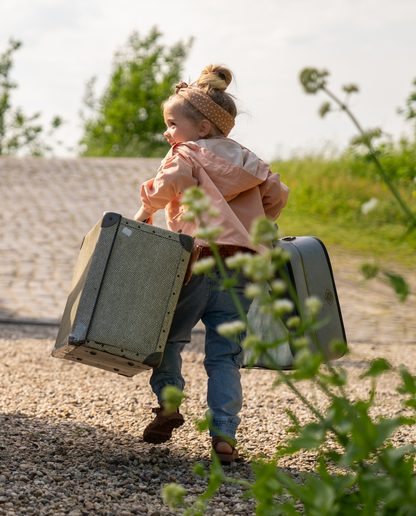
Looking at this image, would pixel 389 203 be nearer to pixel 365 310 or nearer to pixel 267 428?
pixel 365 310

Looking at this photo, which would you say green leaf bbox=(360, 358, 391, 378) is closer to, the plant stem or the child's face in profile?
the plant stem

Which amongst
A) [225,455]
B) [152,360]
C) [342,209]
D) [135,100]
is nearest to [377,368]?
[152,360]

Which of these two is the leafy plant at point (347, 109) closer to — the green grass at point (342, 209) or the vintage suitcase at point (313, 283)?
the vintage suitcase at point (313, 283)

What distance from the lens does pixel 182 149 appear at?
2.49 metres

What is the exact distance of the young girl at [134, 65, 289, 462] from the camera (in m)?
2.38

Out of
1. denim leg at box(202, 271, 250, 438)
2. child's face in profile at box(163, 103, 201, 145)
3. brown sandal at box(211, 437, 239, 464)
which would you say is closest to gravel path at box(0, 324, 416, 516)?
brown sandal at box(211, 437, 239, 464)

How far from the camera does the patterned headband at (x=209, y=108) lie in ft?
8.57

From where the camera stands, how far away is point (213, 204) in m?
2.39

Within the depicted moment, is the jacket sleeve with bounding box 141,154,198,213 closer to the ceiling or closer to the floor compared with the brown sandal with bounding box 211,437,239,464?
closer to the ceiling

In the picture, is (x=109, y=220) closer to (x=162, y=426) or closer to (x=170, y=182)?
(x=170, y=182)

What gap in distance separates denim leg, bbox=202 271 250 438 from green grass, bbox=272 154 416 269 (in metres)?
8.85

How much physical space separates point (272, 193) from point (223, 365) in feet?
2.61

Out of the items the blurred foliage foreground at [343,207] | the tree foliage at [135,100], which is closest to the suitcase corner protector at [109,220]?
the blurred foliage foreground at [343,207]

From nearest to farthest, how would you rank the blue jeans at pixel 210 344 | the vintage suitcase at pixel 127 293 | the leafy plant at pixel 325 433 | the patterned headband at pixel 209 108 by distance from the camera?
the leafy plant at pixel 325 433 → the vintage suitcase at pixel 127 293 → the blue jeans at pixel 210 344 → the patterned headband at pixel 209 108
